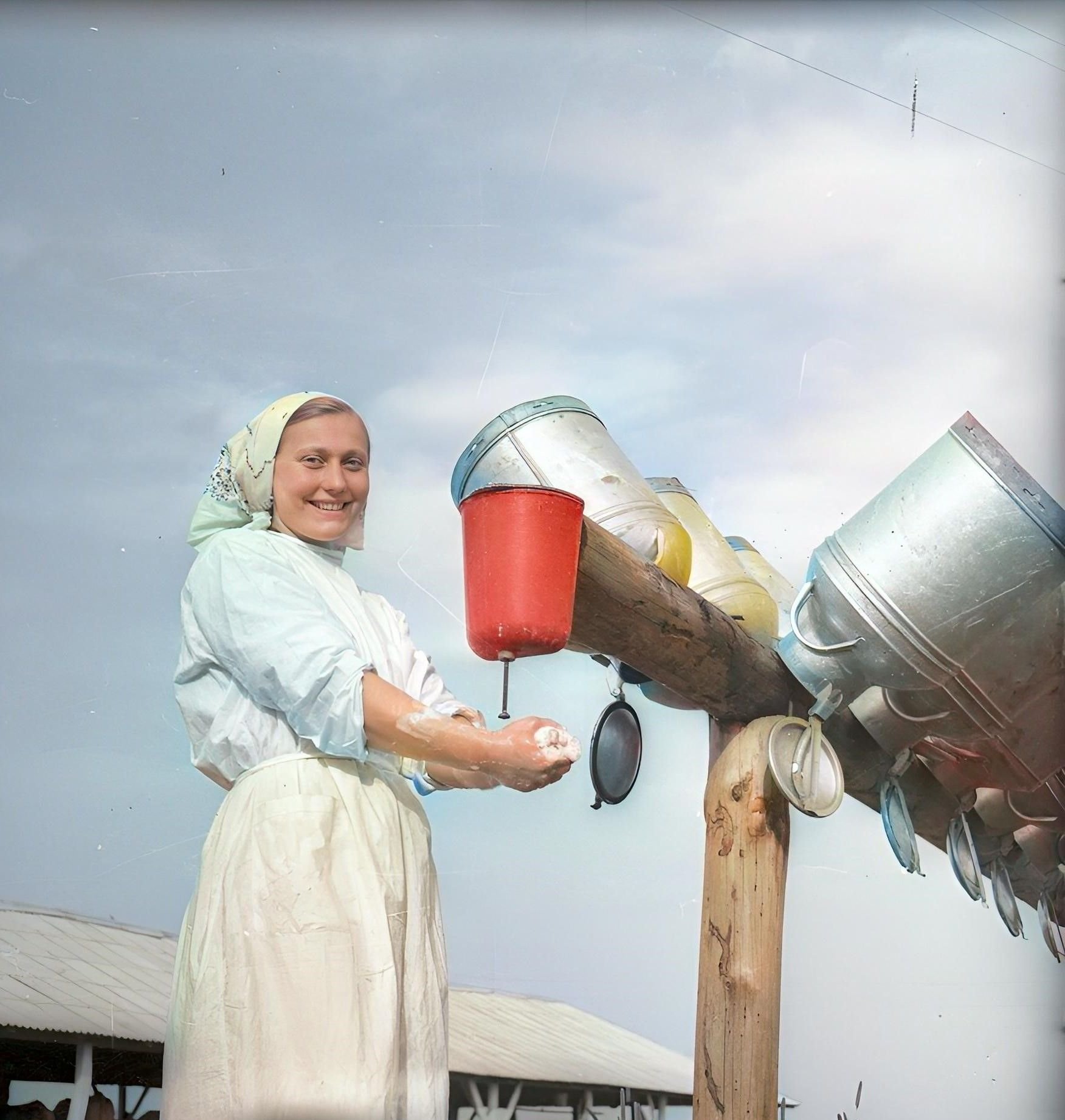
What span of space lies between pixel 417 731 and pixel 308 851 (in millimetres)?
205

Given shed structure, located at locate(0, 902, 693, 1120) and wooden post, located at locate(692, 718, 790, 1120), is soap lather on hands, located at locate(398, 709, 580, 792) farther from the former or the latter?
wooden post, located at locate(692, 718, 790, 1120)

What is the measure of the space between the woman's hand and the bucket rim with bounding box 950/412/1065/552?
1.07m

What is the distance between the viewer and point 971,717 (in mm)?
2738

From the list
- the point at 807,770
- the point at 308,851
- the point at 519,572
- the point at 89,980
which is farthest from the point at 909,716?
the point at 89,980

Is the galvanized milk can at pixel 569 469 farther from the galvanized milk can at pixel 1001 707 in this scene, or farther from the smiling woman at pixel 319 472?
the galvanized milk can at pixel 1001 707

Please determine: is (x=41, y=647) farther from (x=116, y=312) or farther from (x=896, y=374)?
(x=896, y=374)

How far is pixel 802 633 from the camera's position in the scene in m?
2.64

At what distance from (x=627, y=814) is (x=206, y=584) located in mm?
1063

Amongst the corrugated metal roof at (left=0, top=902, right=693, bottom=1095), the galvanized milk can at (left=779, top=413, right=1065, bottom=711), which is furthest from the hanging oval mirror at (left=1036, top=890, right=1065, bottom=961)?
the corrugated metal roof at (left=0, top=902, right=693, bottom=1095)

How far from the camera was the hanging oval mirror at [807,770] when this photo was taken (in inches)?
101

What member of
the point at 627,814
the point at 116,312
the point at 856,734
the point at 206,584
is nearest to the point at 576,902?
the point at 627,814

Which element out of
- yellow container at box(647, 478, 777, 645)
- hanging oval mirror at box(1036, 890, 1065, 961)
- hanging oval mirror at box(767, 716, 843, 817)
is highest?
yellow container at box(647, 478, 777, 645)

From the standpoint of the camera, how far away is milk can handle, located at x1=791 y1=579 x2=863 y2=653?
8.51 feet

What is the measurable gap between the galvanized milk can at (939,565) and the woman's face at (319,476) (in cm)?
91
